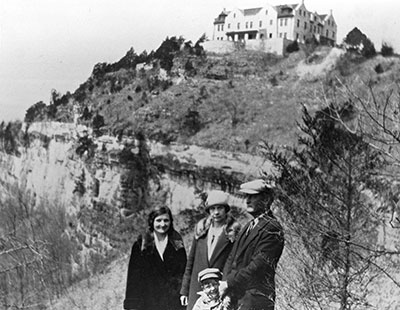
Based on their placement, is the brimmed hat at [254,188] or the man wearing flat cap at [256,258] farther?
the brimmed hat at [254,188]

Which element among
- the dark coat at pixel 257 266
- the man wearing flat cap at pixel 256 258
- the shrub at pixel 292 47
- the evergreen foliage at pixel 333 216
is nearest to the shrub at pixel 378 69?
the shrub at pixel 292 47

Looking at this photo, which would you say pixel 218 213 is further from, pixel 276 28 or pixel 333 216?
pixel 276 28

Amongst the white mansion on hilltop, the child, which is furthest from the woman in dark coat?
the white mansion on hilltop

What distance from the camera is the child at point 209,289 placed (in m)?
3.78

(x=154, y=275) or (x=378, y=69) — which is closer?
(x=154, y=275)

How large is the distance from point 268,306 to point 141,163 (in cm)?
750

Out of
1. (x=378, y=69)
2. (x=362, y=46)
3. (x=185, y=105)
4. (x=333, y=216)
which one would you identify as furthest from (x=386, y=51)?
(x=333, y=216)

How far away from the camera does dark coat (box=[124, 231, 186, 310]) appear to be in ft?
14.8

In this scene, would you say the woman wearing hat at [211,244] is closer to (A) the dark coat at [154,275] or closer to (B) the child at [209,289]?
(B) the child at [209,289]

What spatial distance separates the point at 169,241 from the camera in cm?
446

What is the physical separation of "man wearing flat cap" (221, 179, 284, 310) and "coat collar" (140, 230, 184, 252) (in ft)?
2.76

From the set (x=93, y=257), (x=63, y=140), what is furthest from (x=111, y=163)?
(x=63, y=140)

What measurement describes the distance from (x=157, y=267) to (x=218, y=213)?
86 centimetres

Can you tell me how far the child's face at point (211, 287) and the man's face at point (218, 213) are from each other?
0.47m
